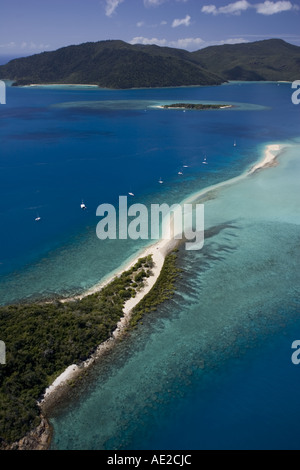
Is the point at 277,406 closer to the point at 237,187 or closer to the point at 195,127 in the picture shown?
the point at 237,187

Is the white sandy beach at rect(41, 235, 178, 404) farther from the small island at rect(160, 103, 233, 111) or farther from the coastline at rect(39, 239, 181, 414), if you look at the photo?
the small island at rect(160, 103, 233, 111)

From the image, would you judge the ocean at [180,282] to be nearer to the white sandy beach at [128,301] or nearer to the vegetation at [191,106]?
the white sandy beach at [128,301]

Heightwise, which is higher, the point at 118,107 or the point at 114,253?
the point at 118,107

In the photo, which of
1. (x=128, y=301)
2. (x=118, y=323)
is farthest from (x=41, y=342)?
(x=128, y=301)

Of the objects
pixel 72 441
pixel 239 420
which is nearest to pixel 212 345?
pixel 239 420

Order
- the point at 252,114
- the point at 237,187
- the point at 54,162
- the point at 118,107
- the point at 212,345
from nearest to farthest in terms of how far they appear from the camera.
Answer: the point at 212,345, the point at 237,187, the point at 54,162, the point at 252,114, the point at 118,107

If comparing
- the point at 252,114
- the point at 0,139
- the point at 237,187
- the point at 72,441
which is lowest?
the point at 72,441

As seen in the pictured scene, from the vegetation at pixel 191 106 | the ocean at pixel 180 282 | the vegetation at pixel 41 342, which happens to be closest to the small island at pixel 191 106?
the vegetation at pixel 191 106
